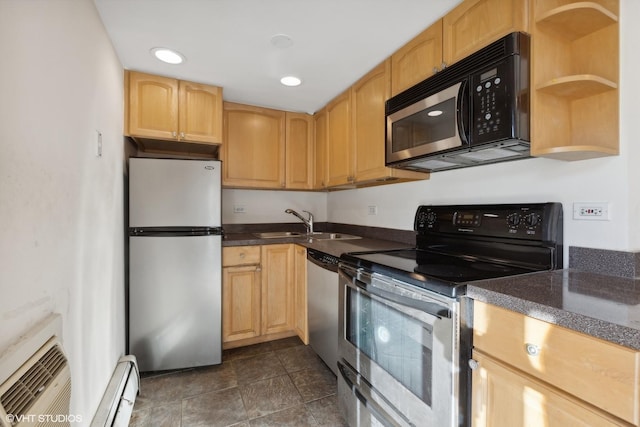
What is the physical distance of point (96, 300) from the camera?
145 centimetres

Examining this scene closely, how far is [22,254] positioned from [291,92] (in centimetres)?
211

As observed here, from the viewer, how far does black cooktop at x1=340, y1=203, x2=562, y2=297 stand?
117 centimetres

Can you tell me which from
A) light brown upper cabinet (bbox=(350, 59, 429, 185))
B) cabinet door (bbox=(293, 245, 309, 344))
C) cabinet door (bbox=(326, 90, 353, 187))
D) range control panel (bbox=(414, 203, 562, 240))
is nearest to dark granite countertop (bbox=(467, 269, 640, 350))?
range control panel (bbox=(414, 203, 562, 240))

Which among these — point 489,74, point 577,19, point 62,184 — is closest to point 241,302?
point 62,184

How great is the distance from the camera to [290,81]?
2.26 metres

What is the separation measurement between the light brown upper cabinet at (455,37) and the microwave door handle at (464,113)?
0.18 metres

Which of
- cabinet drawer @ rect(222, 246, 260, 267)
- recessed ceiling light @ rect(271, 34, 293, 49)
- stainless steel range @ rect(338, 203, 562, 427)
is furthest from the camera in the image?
cabinet drawer @ rect(222, 246, 260, 267)

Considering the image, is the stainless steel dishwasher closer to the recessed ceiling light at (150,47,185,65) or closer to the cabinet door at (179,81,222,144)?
the cabinet door at (179,81,222,144)

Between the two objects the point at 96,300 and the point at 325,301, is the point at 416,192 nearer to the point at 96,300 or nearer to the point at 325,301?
the point at 325,301

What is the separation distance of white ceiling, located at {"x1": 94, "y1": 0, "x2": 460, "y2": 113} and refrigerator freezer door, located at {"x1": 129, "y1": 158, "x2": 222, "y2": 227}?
2.24 feet

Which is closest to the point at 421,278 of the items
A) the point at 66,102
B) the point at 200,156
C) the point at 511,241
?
the point at 511,241

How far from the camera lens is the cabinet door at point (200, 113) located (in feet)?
7.40

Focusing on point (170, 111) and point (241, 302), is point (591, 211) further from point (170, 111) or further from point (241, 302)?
point (170, 111)

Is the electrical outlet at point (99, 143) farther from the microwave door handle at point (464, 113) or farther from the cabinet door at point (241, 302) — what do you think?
the microwave door handle at point (464, 113)
